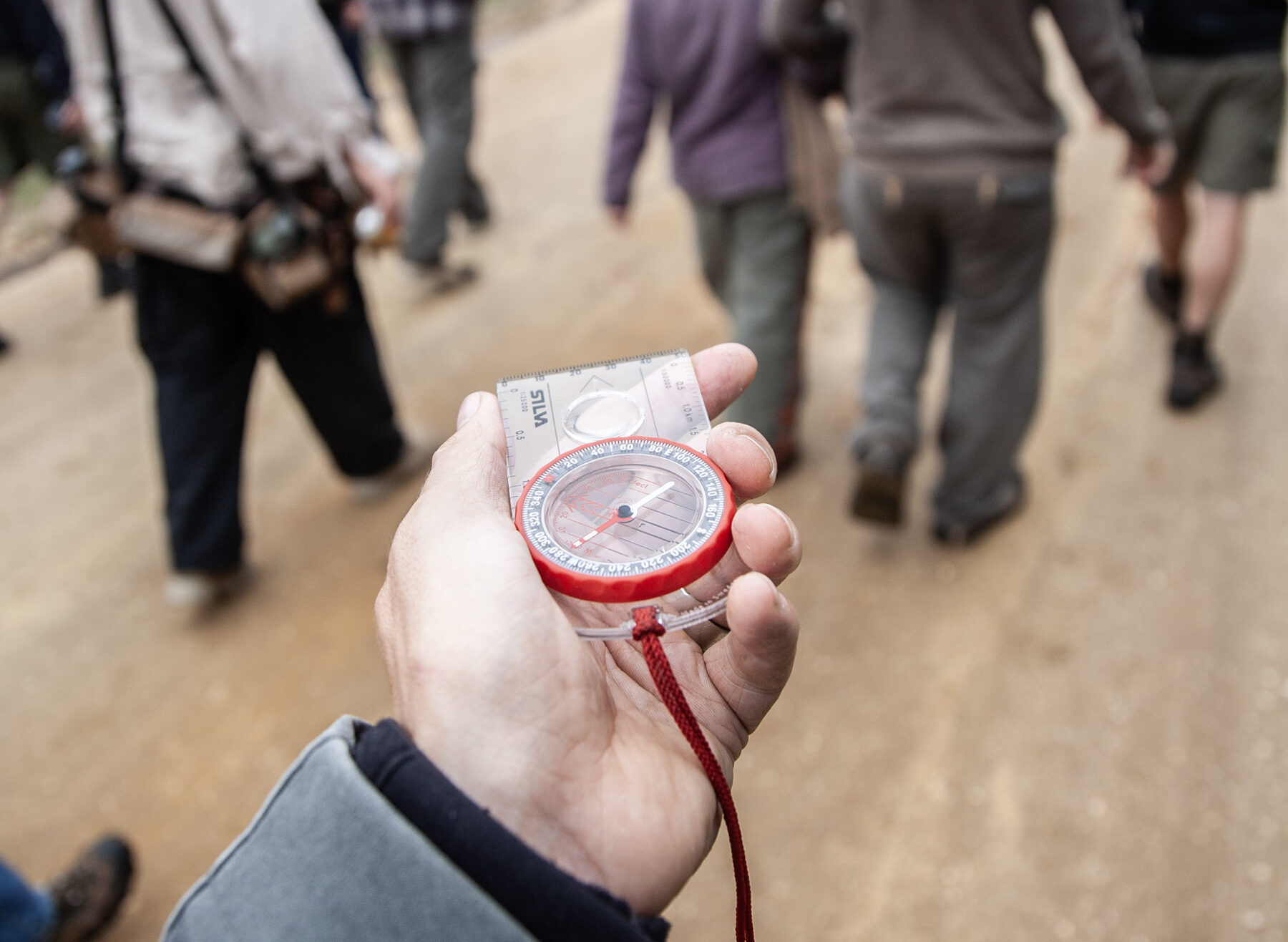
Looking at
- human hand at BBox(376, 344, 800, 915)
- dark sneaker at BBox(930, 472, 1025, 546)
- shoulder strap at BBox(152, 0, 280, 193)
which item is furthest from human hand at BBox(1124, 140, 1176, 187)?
shoulder strap at BBox(152, 0, 280, 193)

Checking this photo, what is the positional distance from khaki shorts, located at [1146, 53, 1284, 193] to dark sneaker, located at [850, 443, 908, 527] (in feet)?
4.94

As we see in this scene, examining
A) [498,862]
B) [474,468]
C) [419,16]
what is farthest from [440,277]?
[498,862]

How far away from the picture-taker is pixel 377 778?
2.70ft

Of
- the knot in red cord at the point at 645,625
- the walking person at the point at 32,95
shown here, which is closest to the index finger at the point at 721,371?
the knot in red cord at the point at 645,625

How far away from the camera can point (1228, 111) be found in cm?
278

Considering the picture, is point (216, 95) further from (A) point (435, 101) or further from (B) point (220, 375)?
(A) point (435, 101)

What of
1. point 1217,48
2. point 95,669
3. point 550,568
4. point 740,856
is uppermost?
point 550,568

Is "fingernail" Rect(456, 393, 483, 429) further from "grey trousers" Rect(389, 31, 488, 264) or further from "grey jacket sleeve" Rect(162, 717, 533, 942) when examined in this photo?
"grey trousers" Rect(389, 31, 488, 264)

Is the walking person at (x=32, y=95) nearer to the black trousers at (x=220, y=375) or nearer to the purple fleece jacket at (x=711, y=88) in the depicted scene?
the black trousers at (x=220, y=375)

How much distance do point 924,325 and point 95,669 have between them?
106 inches

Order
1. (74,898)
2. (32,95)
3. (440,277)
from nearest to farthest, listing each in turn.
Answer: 1. (74,898)
2. (32,95)
3. (440,277)

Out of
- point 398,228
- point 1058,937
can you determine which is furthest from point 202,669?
point 1058,937

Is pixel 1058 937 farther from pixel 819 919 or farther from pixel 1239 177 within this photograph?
pixel 1239 177

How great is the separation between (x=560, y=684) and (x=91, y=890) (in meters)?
1.71
